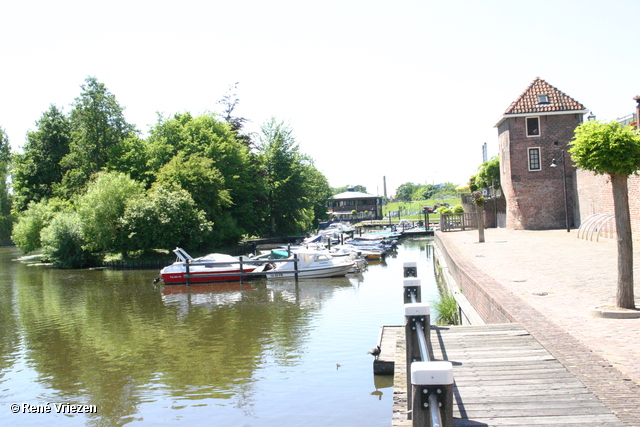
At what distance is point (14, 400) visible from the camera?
11.1 m

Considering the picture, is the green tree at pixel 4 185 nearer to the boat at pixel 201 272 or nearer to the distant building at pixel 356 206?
the boat at pixel 201 272

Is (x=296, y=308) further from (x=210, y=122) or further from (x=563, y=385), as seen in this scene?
(x=210, y=122)

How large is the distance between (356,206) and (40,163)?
6321 cm

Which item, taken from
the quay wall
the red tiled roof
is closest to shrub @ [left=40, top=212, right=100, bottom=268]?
the red tiled roof

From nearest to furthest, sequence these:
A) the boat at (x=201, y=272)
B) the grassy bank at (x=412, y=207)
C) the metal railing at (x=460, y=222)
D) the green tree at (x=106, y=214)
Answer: the boat at (x=201, y=272) < the green tree at (x=106, y=214) < the metal railing at (x=460, y=222) < the grassy bank at (x=412, y=207)

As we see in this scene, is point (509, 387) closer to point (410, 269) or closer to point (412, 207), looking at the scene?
point (410, 269)

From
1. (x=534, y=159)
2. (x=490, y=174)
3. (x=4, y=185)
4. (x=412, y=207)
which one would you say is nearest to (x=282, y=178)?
(x=490, y=174)

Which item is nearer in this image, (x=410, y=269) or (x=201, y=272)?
(x=410, y=269)

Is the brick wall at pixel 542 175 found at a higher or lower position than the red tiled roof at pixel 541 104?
lower

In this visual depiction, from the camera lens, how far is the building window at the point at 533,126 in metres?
35.1

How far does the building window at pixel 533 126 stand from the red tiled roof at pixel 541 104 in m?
0.57

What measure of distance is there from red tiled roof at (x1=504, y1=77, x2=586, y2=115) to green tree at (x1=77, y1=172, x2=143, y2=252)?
2650 centimetres

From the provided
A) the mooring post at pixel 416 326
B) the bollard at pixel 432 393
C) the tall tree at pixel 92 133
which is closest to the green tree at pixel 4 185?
the tall tree at pixel 92 133

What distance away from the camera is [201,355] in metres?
13.6
